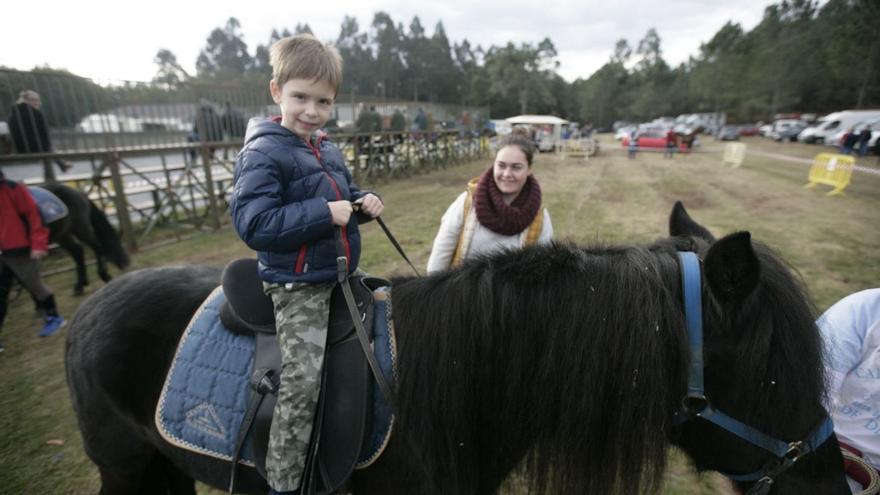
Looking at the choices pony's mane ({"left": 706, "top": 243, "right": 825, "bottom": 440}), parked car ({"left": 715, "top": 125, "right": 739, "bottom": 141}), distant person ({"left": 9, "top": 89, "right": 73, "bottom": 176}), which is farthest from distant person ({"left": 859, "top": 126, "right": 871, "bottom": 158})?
distant person ({"left": 9, "top": 89, "right": 73, "bottom": 176})

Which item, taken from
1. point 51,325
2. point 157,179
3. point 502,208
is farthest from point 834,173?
point 51,325

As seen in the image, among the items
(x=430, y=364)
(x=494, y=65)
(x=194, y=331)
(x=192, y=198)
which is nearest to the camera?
(x=430, y=364)

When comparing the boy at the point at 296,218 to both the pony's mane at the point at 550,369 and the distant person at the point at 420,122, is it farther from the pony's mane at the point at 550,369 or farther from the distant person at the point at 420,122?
the distant person at the point at 420,122

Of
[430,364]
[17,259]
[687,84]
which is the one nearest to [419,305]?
[430,364]

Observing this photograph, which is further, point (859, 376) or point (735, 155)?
point (735, 155)

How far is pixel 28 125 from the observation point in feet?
19.4

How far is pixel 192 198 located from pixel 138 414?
8.37 m

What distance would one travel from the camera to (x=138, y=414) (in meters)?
1.76

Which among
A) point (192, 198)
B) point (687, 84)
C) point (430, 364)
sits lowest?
point (192, 198)

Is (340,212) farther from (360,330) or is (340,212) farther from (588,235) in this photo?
(588,235)

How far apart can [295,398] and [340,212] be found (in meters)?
0.67

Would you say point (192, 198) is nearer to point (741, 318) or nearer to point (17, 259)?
point (17, 259)

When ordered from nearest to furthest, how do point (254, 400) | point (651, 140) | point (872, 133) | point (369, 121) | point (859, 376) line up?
point (254, 400)
point (859, 376)
point (369, 121)
point (872, 133)
point (651, 140)

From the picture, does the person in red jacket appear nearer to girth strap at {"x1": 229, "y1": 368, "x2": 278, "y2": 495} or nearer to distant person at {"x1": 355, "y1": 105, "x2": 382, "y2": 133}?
girth strap at {"x1": 229, "y1": 368, "x2": 278, "y2": 495}
